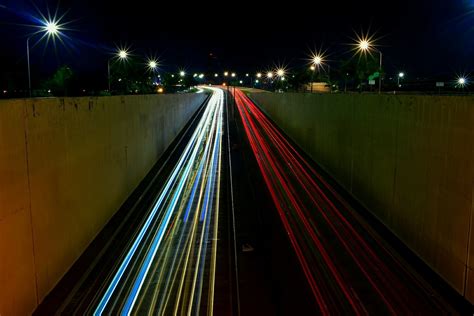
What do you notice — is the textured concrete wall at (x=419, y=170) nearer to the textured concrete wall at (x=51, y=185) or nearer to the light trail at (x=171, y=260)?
the light trail at (x=171, y=260)

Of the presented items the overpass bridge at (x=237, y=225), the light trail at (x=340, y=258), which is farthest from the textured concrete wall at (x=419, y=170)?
the light trail at (x=340, y=258)

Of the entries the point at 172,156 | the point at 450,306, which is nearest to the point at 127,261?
the point at 450,306

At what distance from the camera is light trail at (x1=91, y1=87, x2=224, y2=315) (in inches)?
412

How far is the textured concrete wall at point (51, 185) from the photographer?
335 inches

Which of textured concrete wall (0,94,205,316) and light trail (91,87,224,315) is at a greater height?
textured concrete wall (0,94,205,316)

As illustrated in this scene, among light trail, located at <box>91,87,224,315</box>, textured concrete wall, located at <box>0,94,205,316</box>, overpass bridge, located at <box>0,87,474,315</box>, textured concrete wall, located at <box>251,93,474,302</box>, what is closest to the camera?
textured concrete wall, located at <box>0,94,205,316</box>

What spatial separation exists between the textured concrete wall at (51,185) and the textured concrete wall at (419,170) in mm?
9053

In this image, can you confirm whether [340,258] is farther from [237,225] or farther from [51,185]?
[51,185]

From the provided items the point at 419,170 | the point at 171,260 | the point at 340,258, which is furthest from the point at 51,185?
the point at 419,170

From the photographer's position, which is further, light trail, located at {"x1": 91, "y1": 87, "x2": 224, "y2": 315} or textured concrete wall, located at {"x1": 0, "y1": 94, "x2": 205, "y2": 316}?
light trail, located at {"x1": 91, "y1": 87, "x2": 224, "y2": 315}

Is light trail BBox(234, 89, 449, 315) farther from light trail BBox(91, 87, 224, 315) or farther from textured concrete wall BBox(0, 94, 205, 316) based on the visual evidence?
textured concrete wall BBox(0, 94, 205, 316)

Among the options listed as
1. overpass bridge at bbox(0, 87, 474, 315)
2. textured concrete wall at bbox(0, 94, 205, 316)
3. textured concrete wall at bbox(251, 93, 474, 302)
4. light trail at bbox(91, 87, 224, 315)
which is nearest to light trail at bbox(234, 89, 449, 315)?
overpass bridge at bbox(0, 87, 474, 315)

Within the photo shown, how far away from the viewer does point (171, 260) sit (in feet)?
43.7

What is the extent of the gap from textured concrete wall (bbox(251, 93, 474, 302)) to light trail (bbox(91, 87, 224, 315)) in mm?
5609
